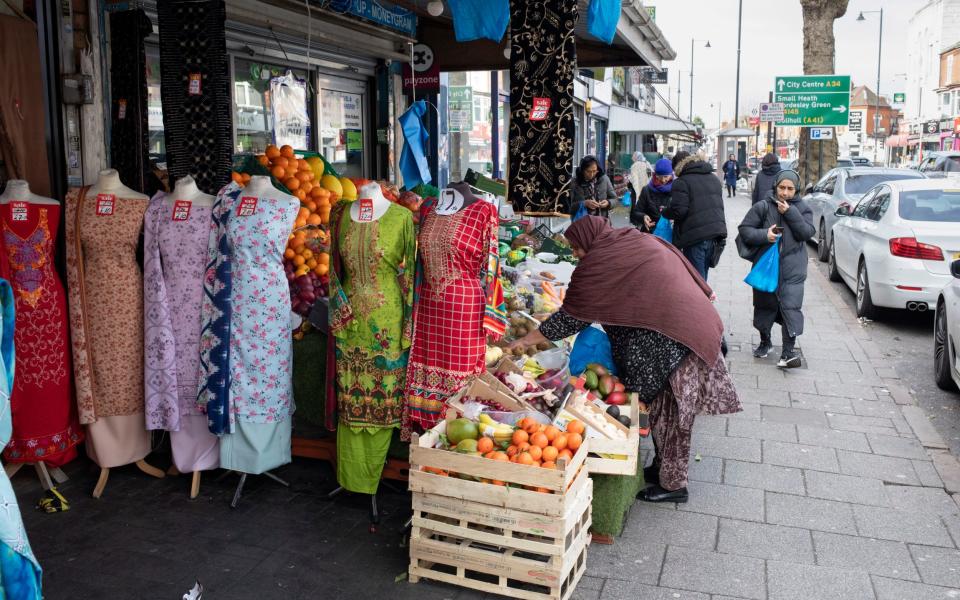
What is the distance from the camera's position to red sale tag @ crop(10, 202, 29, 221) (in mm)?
4409

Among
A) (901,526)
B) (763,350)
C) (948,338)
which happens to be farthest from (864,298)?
(901,526)

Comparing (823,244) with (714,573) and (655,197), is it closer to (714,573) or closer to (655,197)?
(655,197)

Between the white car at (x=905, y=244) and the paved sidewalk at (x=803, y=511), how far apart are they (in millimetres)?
1926

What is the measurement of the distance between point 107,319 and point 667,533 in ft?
10.9

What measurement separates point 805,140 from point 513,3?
21.8 metres

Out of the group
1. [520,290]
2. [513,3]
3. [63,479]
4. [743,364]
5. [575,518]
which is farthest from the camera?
[743,364]

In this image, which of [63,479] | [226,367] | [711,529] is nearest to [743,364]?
[711,529]

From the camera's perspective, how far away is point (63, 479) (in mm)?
4949

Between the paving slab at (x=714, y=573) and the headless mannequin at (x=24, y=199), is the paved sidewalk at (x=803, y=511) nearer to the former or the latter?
the paving slab at (x=714, y=573)

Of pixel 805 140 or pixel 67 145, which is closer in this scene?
pixel 67 145

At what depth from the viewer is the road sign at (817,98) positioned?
76.1ft

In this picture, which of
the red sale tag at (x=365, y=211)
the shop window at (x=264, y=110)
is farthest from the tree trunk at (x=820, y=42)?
the red sale tag at (x=365, y=211)

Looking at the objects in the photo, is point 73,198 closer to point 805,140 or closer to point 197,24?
point 197,24

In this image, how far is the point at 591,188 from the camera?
11.0 m
